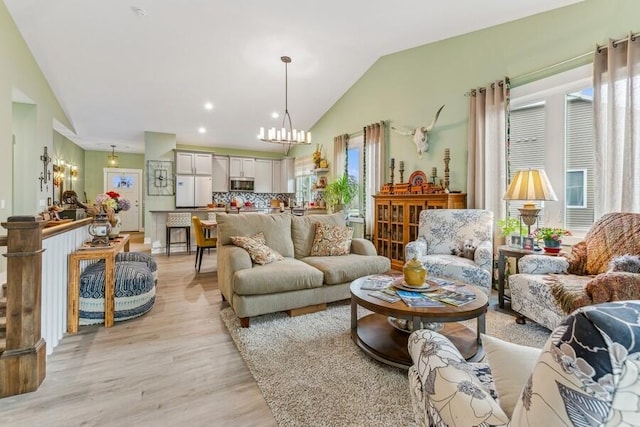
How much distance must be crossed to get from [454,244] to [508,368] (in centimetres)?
299

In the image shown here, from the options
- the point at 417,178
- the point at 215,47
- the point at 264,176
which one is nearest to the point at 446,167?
the point at 417,178

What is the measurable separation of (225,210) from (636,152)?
21.0 feet

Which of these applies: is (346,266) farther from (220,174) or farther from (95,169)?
(95,169)

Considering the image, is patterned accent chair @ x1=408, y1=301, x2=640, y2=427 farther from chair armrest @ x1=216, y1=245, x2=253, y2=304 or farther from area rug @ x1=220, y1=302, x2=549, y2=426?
chair armrest @ x1=216, y1=245, x2=253, y2=304

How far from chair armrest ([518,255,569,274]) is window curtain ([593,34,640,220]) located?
26.6 inches

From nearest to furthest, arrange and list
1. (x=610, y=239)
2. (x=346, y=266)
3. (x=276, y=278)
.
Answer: (x=610, y=239) < (x=276, y=278) < (x=346, y=266)

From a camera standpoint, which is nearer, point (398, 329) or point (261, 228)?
point (398, 329)

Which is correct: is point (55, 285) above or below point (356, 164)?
below

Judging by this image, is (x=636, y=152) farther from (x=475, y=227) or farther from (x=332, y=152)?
(x=332, y=152)

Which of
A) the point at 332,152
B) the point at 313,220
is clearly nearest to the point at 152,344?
the point at 313,220

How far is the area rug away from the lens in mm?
1623

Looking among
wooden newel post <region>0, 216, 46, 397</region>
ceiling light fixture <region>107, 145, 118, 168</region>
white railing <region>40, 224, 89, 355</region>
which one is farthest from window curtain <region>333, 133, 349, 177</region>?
ceiling light fixture <region>107, 145, 118, 168</region>

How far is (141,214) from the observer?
10.1m

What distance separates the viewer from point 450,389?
84 cm
